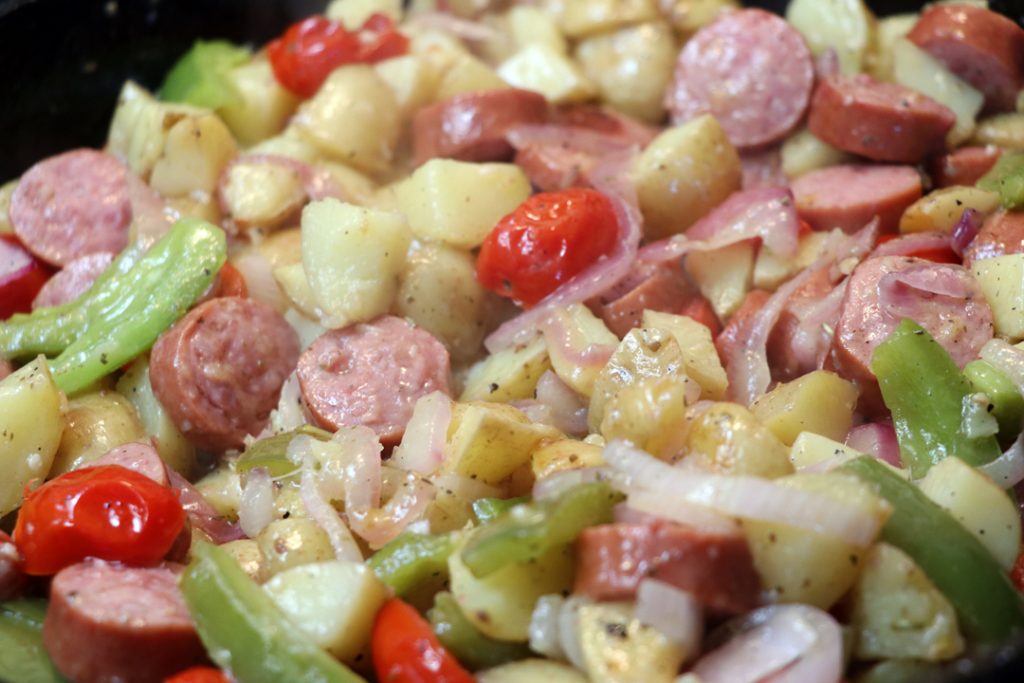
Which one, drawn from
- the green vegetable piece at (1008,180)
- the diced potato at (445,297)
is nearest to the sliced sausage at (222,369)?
the diced potato at (445,297)

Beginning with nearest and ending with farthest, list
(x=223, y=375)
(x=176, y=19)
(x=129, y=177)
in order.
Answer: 1. (x=223, y=375)
2. (x=129, y=177)
3. (x=176, y=19)

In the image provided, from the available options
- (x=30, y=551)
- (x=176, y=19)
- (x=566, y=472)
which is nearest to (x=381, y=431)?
(x=566, y=472)

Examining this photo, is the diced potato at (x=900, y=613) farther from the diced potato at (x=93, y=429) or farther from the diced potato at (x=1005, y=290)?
the diced potato at (x=93, y=429)

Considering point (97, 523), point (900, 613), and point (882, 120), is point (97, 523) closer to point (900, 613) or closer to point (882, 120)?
point (900, 613)

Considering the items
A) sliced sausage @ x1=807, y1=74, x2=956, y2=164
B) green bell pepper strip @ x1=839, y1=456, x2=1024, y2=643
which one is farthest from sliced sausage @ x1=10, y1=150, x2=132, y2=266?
green bell pepper strip @ x1=839, y1=456, x2=1024, y2=643

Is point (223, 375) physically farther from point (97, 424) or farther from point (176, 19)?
point (176, 19)

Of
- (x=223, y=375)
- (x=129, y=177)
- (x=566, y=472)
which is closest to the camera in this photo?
(x=566, y=472)
